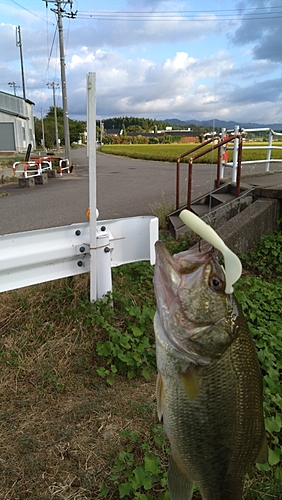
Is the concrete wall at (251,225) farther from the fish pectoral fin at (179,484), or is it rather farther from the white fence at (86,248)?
the fish pectoral fin at (179,484)

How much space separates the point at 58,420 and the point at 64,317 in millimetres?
1008

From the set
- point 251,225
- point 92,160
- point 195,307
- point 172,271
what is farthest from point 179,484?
point 251,225

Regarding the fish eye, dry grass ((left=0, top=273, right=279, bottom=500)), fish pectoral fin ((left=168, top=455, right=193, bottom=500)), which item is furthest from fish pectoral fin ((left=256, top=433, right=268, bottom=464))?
dry grass ((left=0, top=273, right=279, bottom=500))

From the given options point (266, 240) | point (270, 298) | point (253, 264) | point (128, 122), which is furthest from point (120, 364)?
point (128, 122)

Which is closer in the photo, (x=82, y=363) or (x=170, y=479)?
(x=170, y=479)

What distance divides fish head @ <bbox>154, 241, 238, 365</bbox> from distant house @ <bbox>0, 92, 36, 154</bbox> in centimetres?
4794

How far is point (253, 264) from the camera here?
616 cm

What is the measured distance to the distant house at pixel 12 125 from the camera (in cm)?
4675

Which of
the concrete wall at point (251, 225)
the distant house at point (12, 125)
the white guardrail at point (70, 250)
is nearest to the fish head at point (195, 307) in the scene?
the white guardrail at point (70, 250)

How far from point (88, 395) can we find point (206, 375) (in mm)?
1968

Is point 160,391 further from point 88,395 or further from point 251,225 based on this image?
point 251,225

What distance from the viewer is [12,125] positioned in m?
47.2

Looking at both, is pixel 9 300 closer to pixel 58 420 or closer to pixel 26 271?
pixel 26 271

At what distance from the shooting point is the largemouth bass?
1355 mm
